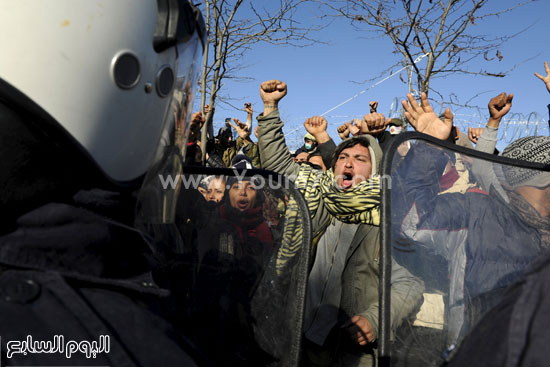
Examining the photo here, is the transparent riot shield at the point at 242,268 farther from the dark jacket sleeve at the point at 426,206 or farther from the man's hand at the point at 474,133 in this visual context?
the man's hand at the point at 474,133

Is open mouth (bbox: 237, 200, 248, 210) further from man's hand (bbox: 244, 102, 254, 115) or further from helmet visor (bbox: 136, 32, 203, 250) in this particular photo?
man's hand (bbox: 244, 102, 254, 115)

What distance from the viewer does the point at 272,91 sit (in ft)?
9.31

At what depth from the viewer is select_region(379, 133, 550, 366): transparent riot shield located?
1.21 metres

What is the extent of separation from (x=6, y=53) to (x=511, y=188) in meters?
1.51

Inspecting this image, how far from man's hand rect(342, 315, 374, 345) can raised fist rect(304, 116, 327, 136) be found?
1.92 m

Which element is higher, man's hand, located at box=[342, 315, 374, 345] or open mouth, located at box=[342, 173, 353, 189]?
open mouth, located at box=[342, 173, 353, 189]

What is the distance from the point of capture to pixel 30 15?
3.22 feet

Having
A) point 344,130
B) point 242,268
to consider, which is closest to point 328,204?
point 242,268

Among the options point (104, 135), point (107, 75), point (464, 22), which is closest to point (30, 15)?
point (107, 75)

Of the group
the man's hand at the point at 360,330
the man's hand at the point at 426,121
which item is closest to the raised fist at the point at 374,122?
the man's hand at the point at 426,121

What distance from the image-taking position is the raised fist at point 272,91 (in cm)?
281

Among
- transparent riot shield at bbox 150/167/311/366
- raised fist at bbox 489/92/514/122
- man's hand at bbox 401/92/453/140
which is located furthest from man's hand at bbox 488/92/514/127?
transparent riot shield at bbox 150/167/311/366

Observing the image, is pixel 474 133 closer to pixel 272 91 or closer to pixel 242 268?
pixel 272 91

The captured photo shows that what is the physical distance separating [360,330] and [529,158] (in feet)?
3.49
